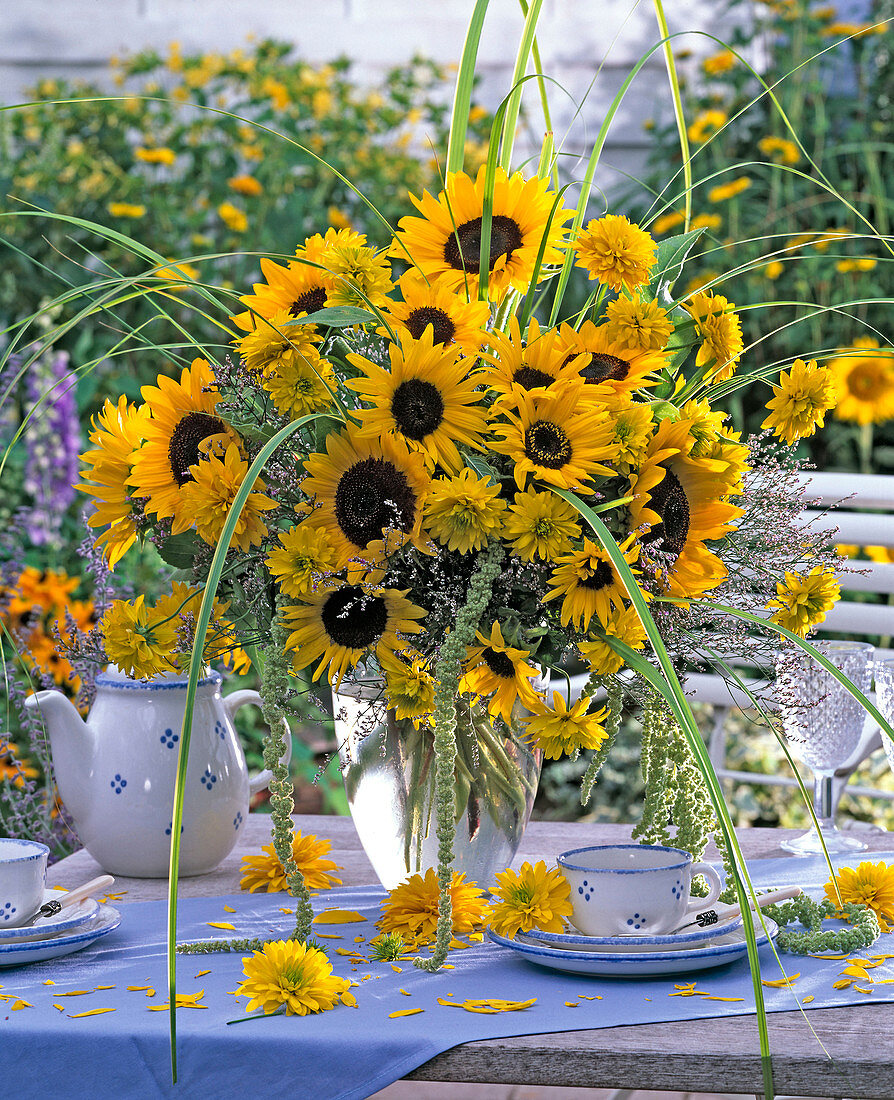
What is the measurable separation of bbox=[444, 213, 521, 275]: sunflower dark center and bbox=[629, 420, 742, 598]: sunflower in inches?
6.5

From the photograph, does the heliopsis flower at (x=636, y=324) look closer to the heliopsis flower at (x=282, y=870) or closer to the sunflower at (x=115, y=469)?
the sunflower at (x=115, y=469)

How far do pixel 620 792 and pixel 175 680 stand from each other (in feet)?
6.34

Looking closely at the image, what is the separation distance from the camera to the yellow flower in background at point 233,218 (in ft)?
8.84

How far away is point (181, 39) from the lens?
123 inches

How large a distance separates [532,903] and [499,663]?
6.1 inches

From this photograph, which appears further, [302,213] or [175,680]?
[302,213]

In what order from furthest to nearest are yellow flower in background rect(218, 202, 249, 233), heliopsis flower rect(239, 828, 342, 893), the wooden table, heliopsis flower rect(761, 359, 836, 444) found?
1. yellow flower in background rect(218, 202, 249, 233)
2. heliopsis flower rect(239, 828, 342, 893)
3. heliopsis flower rect(761, 359, 836, 444)
4. the wooden table

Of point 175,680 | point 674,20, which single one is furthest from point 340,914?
point 674,20

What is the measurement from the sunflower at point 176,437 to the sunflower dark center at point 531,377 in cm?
19

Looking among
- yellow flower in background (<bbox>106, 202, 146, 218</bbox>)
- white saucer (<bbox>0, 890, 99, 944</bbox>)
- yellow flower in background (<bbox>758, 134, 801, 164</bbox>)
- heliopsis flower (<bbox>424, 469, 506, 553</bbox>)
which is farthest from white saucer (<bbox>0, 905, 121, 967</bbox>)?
yellow flower in background (<bbox>758, 134, 801, 164</bbox>)

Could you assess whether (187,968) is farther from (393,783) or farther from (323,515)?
(323,515)

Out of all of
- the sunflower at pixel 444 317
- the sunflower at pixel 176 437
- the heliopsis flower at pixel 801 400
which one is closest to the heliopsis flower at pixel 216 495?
the sunflower at pixel 176 437

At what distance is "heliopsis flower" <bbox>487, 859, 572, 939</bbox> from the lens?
812 mm

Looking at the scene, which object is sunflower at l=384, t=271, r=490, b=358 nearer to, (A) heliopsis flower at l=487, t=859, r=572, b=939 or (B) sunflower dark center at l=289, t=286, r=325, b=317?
(B) sunflower dark center at l=289, t=286, r=325, b=317
